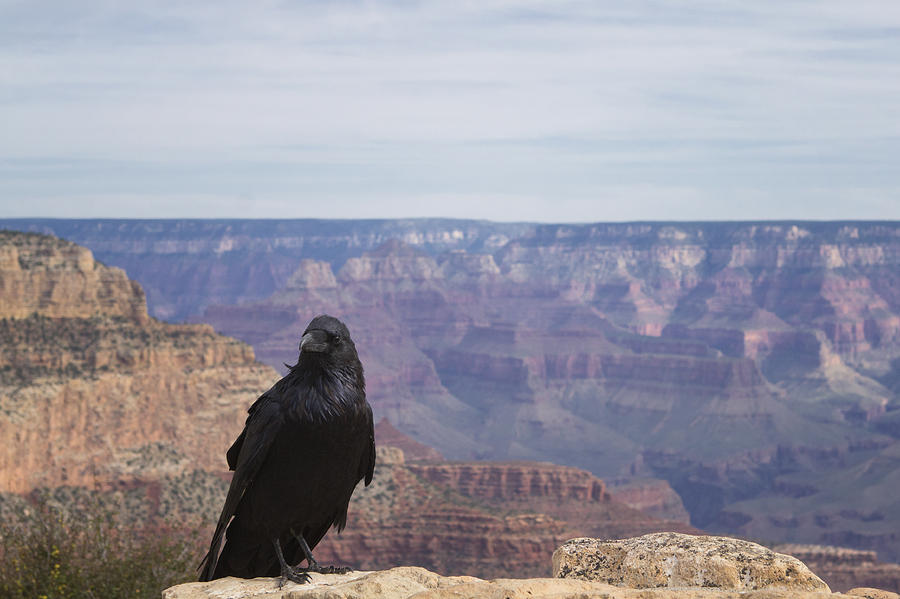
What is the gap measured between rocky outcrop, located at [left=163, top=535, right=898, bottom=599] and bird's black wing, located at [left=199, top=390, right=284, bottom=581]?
0.66m

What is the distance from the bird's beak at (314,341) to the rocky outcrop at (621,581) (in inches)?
71.5

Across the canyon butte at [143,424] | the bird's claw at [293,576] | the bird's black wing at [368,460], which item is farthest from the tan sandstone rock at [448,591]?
the canyon butte at [143,424]

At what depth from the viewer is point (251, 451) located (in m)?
9.76

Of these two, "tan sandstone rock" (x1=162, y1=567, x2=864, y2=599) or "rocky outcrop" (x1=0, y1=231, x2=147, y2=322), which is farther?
"rocky outcrop" (x1=0, y1=231, x2=147, y2=322)

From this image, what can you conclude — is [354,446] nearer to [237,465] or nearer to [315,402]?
[315,402]

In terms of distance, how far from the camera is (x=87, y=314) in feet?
210

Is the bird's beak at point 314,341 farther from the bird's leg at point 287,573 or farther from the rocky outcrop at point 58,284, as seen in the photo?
the rocky outcrop at point 58,284

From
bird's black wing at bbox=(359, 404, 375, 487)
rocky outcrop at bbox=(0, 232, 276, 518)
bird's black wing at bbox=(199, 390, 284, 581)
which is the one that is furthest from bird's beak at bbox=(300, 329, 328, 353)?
rocky outcrop at bbox=(0, 232, 276, 518)

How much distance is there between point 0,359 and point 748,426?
150570mm

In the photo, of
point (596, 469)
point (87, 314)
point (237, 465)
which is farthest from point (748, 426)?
point (237, 465)

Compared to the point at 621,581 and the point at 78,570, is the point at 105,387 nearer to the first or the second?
the point at 78,570

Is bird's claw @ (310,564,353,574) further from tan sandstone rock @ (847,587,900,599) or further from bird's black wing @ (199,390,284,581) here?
tan sandstone rock @ (847,587,900,599)

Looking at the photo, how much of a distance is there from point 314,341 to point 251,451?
1.23 m

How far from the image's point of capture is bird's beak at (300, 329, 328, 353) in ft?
30.1
